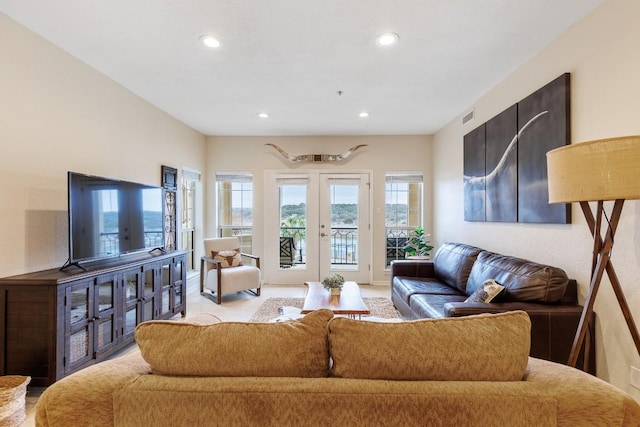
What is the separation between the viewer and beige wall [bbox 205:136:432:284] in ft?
18.4

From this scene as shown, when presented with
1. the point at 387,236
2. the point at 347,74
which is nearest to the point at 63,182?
the point at 347,74

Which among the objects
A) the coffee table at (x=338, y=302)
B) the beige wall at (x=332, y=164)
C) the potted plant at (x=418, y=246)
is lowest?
the coffee table at (x=338, y=302)

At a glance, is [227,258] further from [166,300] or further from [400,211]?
[400,211]

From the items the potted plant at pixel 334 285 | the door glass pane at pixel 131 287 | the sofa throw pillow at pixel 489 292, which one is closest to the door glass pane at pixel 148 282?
the door glass pane at pixel 131 287

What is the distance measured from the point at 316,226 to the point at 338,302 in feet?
8.63

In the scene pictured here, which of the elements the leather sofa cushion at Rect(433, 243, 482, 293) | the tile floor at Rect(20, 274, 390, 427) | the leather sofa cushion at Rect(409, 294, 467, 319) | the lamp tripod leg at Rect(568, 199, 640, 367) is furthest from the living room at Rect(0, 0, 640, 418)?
the tile floor at Rect(20, 274, 390, 427)

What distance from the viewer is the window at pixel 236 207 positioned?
5.79 m

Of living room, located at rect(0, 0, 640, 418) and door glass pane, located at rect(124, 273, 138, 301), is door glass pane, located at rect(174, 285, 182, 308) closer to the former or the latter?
door glass pane, located at rect(124, 273, 138, 301)

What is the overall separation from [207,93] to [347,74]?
1598 millimetres

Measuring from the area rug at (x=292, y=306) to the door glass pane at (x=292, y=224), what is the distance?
1153 millimetres

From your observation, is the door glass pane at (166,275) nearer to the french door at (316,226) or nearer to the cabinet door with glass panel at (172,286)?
the cabinet door with glass panel at (172,286)

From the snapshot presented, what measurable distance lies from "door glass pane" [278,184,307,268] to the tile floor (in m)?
0.51

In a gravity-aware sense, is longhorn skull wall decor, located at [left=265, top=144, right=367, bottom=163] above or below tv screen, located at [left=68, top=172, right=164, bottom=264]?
above

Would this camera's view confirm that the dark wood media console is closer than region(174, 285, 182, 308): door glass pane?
Yes
